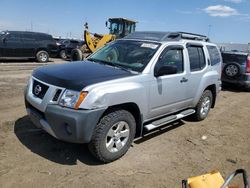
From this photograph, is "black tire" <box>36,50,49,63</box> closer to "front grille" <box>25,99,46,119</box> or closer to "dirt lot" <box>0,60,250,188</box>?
"dirt lot" <box>0,60,250,188</box>

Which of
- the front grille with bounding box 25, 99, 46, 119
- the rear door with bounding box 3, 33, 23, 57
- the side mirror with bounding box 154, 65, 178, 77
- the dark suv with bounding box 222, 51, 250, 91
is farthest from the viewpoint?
the rear door with bounding box 3, 33, 23, 57

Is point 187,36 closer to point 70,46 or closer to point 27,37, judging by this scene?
point 27,37

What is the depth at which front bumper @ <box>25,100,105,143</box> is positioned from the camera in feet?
12.0

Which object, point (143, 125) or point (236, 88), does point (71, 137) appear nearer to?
point (143, 125)

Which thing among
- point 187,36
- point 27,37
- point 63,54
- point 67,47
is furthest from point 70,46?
point 187,36

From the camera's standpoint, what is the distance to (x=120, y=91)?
406 cm

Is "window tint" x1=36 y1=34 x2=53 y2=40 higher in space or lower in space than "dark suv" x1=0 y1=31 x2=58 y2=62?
higher

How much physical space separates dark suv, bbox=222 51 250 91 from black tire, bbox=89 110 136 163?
23.7 feet

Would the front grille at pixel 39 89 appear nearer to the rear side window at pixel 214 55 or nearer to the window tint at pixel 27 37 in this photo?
the rear side window at pixel 214 55

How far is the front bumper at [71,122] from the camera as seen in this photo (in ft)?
12.0

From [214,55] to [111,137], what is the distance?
3963 millimetres

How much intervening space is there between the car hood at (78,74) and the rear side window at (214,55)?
9.92ft

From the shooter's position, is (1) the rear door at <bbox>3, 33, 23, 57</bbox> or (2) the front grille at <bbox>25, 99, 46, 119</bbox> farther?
(1) the rear door at <bbox>3, 33, 23, 57</bbox>

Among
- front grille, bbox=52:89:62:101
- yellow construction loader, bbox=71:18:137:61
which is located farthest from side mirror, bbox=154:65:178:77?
yellow construction loader, bbox=71:18:137:61
